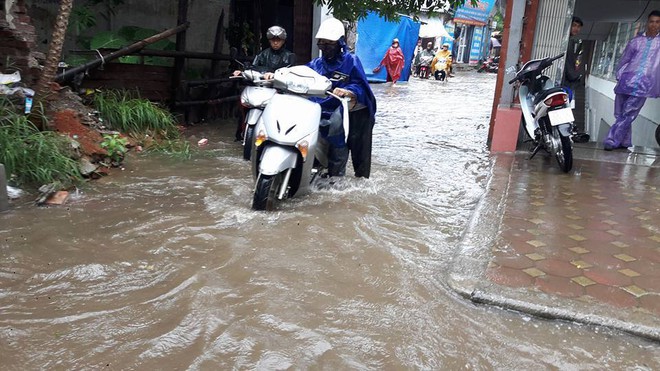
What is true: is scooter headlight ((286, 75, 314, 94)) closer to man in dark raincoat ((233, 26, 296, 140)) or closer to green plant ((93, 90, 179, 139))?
man in dark raincoat ((233, 26, 296, 140))

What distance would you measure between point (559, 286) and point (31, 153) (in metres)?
4.30

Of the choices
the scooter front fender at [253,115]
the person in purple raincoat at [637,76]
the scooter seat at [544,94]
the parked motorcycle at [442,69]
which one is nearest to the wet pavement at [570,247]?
the scooter seat at [544,94]

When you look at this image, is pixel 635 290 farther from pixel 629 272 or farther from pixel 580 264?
pixel 580 264

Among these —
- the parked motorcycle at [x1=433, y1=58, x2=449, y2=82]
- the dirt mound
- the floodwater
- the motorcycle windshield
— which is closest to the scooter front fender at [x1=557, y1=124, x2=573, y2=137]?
the floodwater

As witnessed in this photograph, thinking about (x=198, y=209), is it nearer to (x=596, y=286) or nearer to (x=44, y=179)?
(x=44, y=179)

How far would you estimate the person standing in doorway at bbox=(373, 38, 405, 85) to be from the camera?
18812 mm

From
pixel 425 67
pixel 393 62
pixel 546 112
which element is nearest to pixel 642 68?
pixel 546 112

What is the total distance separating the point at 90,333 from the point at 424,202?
3248 millimetres

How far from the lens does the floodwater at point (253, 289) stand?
2.53 meters

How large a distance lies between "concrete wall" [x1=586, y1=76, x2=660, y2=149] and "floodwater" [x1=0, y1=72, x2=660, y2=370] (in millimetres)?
4052

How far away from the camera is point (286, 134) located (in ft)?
14.2

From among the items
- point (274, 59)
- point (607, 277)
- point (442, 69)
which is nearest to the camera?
point (607, 277)

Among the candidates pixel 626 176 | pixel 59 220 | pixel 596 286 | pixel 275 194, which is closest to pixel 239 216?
pixel 275 194

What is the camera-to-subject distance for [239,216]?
4344 millimetres
